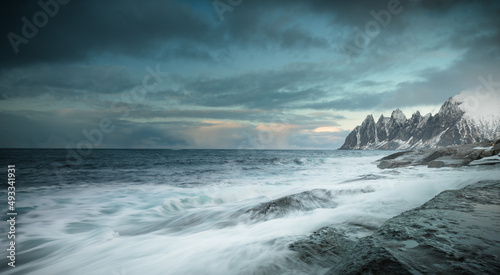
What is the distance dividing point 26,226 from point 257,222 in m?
6.54

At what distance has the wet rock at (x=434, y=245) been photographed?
145cm

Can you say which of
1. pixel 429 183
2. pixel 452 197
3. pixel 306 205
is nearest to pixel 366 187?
pixel 429 183

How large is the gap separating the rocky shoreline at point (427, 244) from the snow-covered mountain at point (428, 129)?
134m

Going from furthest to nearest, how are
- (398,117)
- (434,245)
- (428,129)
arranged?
(398,117) < (428,129) < (434,245)

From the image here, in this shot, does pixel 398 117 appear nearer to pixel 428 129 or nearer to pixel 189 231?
pixel 428 129

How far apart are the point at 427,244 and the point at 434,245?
48 millimetres

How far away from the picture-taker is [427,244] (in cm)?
Answer: 183

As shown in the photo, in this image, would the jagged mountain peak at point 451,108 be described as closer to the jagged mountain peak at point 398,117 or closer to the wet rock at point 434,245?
the jagged mountain peak at point 398,117

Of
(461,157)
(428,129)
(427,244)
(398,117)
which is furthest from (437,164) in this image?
(398,117)

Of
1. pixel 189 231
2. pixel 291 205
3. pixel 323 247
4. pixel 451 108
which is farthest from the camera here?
pixel 451 108

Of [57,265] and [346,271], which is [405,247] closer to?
[346,271]

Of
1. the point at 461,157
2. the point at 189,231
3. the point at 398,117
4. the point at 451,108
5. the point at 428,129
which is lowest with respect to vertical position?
the point at 189,231

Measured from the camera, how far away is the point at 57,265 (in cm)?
393

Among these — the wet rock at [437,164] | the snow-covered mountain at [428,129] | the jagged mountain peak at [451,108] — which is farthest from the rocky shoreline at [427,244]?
the jagged mountain peak at [451,108]
